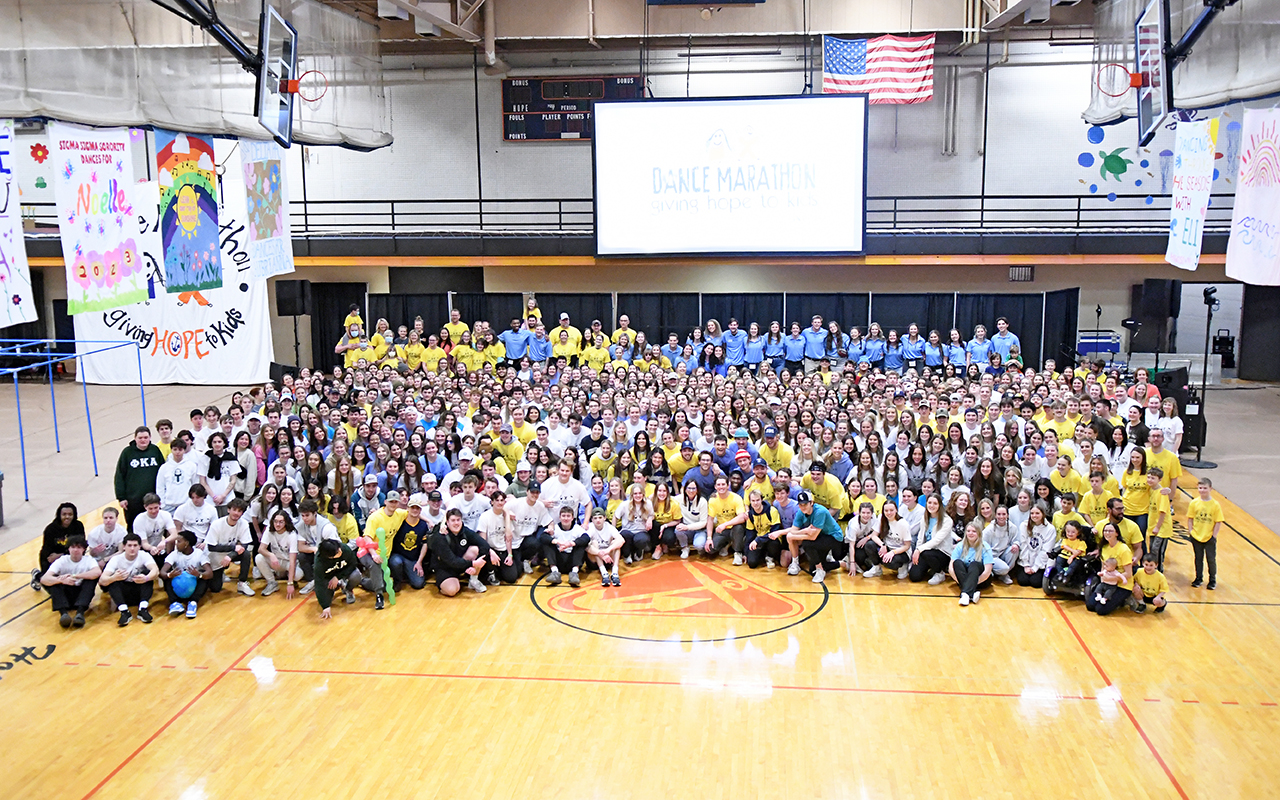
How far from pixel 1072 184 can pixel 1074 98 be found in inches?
70.6

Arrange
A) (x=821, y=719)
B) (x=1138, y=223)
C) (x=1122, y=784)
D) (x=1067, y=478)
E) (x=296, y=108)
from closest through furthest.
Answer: (x=1122, y=784) → (x=821, y=719) → (x=1067, y=478) → (x=296, y=108) → (x=1138, y=223)

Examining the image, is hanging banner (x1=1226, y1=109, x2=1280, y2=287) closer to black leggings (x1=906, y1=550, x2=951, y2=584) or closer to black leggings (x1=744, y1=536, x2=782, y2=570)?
black leggings (x1=906, y1=550, x2=951, y2=584)

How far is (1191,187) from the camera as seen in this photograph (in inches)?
389

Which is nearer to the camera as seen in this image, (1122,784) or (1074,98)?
(1122,784)

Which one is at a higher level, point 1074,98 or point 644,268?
point 1074,98

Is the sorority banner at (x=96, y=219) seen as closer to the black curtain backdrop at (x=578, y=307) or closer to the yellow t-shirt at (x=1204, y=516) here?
the yellow t-shirt at (x=1204, y=516)

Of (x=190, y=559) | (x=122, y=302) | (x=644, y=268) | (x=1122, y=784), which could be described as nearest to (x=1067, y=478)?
(x=1122, y=784)

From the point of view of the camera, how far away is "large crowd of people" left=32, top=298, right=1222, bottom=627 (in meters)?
10.2

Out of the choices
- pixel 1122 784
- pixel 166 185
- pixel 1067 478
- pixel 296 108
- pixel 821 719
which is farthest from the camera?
pixel 296 108

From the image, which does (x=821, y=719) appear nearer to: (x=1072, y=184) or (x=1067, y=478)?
(x=1067, y=478)

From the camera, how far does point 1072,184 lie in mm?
22031

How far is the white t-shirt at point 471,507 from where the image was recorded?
36.1 ft

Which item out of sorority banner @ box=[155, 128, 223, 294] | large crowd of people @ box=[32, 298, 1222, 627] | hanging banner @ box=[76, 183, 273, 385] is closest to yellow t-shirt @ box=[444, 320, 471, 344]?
large crowd of people @ box=[32, 298, 1222, 627]

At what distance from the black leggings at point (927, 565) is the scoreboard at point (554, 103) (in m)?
14.5
